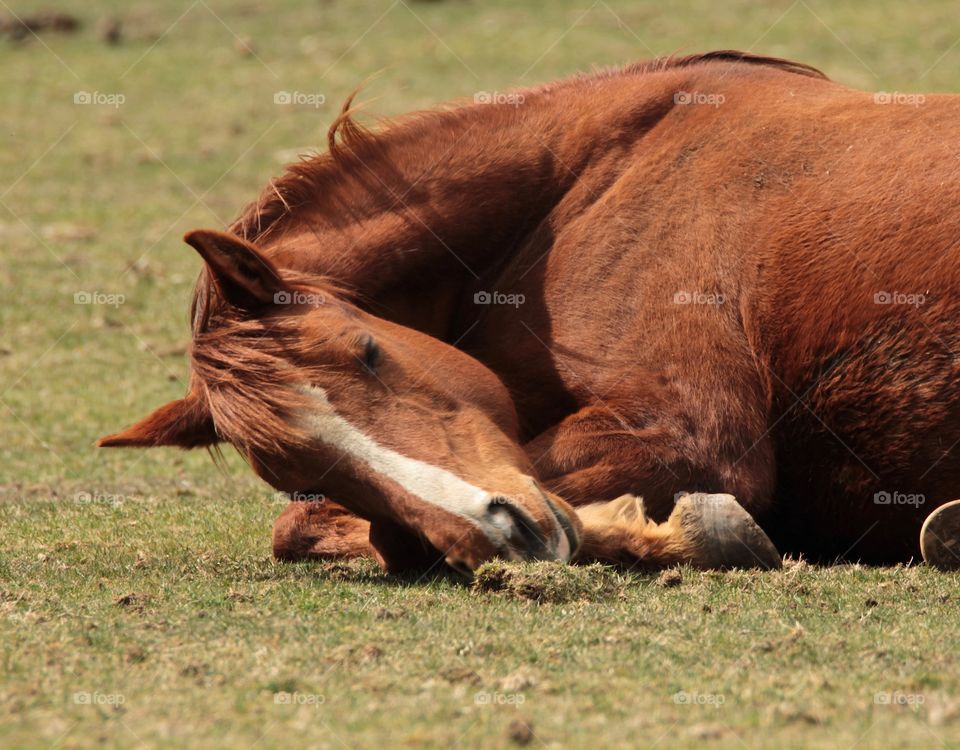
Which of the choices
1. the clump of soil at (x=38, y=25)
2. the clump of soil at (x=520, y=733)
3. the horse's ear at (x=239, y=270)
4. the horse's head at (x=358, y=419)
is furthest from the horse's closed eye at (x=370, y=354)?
the clump of soil at (x=38, y=25)

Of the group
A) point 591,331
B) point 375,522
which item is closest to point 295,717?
point 375,522

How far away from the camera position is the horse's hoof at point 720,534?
18.3 feet

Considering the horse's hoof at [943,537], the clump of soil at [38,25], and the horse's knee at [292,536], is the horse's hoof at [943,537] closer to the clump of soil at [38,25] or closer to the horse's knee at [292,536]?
the horse's knee at [292,536]

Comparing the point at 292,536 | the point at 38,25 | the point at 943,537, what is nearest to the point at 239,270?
the point at 292,536

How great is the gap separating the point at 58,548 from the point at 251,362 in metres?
1.75

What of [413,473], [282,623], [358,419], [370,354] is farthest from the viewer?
[370,354]

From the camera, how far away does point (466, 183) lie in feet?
21.5

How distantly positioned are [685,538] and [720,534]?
140 millimetres

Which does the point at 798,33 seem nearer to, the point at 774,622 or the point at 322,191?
the point at 322,191

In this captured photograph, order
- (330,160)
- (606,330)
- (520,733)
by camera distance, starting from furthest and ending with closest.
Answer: (330,160)
(606,330)
(520,733)

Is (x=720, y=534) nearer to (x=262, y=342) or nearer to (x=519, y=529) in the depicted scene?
(x=519, y=529)

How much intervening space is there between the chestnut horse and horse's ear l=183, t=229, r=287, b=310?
0.01 meters

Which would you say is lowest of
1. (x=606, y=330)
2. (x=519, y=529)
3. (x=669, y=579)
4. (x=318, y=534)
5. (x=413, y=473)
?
(x=669, y=579)

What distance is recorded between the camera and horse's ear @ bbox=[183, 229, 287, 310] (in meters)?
5.37
